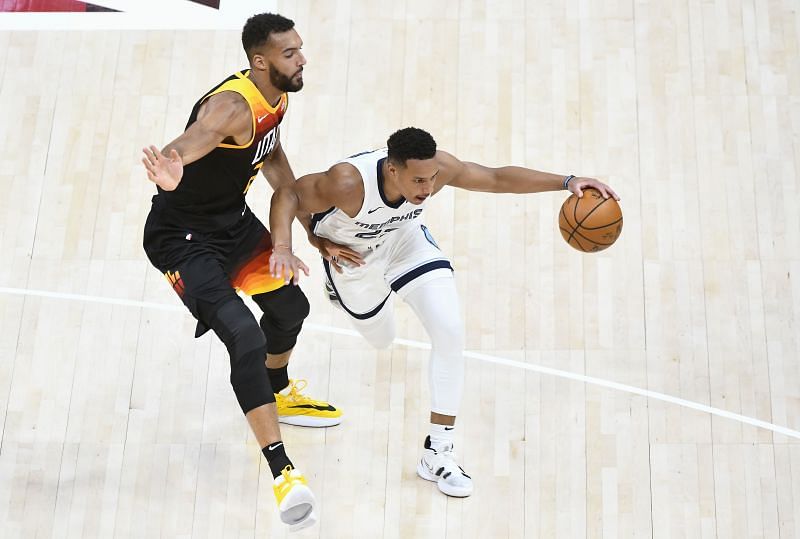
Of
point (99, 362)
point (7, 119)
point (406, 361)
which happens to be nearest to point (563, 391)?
point (406, 361)

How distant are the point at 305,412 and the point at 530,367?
→ 135 cm

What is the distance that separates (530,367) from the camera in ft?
20.2

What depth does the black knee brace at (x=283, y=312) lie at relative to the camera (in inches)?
211

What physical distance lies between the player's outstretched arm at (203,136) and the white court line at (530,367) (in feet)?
5.96

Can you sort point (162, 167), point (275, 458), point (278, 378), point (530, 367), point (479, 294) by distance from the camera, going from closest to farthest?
point (162, 167) → point (275, 458) → point (278, 378) → point (530, 367) → point (479, 294)

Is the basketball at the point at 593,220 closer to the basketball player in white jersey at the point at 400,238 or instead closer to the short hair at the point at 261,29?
the basketball player in white jersey at the point at 400,238

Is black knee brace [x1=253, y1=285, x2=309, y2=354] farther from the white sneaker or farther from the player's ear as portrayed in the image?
the player's ear

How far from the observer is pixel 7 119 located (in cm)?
706

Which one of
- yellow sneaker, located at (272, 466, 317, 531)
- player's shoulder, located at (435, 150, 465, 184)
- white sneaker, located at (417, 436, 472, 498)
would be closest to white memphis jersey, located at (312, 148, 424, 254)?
player's shoulder, located at (435, 150, 465, 184)

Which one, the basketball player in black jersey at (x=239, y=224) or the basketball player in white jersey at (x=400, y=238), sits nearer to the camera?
the basketball player in black jersey at (x=239, y=224)

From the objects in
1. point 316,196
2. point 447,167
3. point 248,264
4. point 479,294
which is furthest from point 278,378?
point 447,167

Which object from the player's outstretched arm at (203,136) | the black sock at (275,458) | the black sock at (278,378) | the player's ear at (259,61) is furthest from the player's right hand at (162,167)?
the black sock at (278,378)

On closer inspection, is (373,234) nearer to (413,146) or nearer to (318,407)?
(413,146)

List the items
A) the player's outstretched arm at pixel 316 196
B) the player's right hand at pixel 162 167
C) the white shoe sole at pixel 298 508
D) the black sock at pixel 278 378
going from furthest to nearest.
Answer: the black sock at pixel 278 378
the player's outstretched arm at pixel 316 196
the white shoe sole at pixel 298 508
the player's right hand at pixel 162 167
